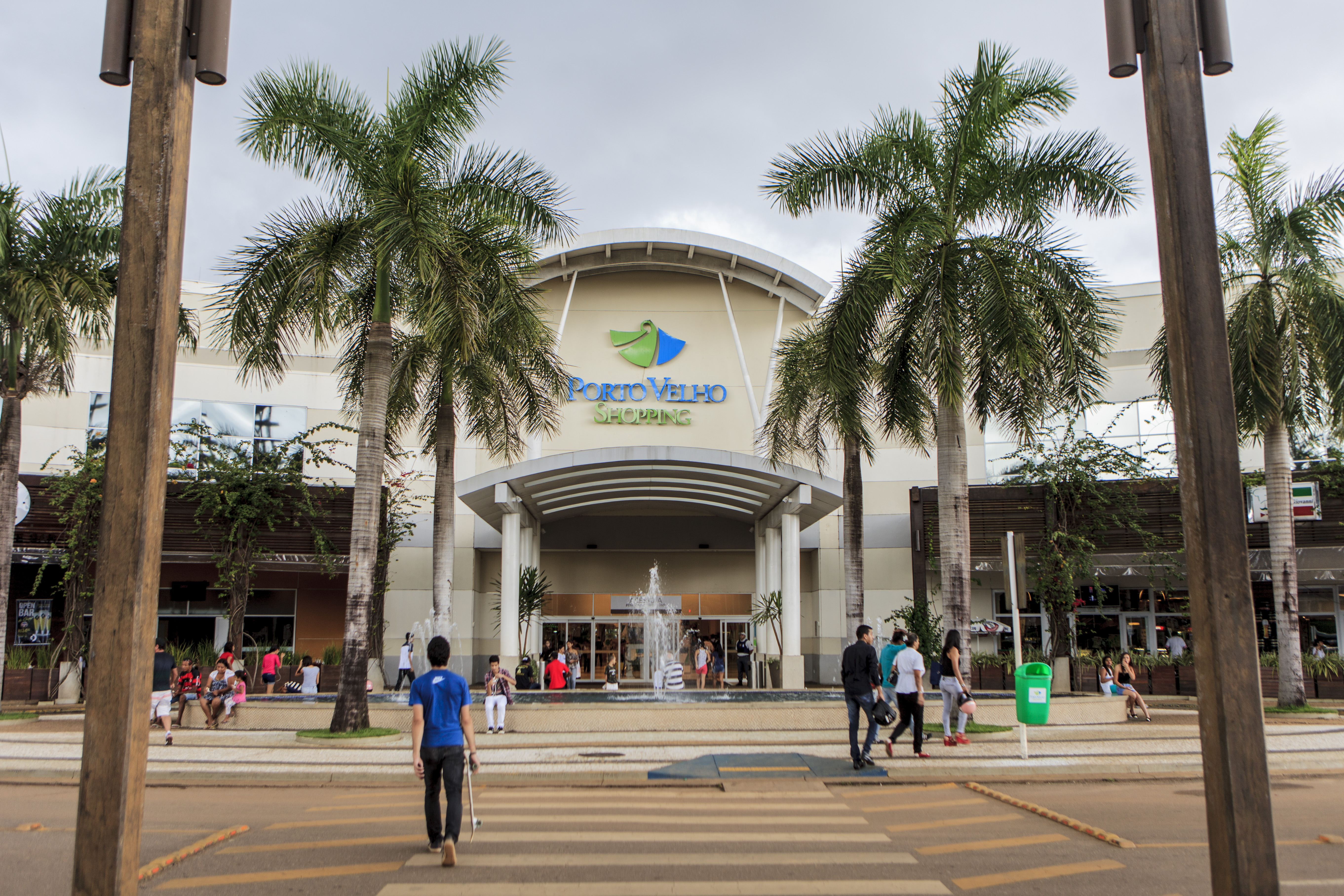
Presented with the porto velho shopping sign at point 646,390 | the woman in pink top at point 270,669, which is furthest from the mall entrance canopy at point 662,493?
the woman in pink top at point 270,669

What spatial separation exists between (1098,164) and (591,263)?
65.3 feet

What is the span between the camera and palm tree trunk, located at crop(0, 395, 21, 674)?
1825 cm

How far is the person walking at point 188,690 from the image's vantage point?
59.5 feet

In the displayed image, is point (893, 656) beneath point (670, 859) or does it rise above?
above

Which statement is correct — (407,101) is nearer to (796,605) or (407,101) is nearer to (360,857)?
(360,857)

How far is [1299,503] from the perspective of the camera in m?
27.1

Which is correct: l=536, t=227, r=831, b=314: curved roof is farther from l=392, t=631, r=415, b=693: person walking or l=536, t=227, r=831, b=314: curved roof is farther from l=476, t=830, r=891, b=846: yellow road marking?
l=476, t=830, r=891, b=846: yellow road marking

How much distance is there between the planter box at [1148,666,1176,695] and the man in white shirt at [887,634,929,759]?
15.9 meters

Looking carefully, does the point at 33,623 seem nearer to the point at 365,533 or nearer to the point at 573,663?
the point at 573,663

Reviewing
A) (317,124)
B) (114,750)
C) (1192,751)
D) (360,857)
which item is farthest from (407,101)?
(1192,751)

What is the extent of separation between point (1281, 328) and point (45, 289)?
2323 cm

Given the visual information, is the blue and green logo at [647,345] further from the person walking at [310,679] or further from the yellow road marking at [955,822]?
the yellow road marking at [955,822]

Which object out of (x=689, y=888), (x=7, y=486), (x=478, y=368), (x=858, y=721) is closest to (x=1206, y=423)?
(x=689, y=888)

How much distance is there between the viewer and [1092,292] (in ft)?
52.6
